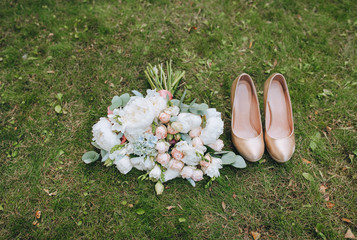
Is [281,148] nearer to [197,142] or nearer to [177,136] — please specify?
[197,142]

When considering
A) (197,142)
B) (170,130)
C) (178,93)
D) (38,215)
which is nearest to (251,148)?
(197,142)

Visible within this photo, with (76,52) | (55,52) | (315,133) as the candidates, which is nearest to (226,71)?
(315,133)

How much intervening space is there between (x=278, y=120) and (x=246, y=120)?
357 mm

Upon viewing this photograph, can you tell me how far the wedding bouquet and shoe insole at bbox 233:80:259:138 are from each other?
1.52ft

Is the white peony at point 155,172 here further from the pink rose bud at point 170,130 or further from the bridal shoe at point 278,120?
the bridal shoe at point 278,120

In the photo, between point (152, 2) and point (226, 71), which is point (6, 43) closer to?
point (152, 2)

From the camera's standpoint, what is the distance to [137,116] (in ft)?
5.59

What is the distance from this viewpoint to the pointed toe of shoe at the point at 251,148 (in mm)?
2211

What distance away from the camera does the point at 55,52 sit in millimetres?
2945

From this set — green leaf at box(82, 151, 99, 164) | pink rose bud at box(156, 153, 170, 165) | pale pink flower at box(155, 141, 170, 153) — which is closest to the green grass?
green leaf at box(82, 151, 99, 164)

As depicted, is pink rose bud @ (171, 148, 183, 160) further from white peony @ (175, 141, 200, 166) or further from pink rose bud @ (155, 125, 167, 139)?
pink rose bud @ (155, 125, 167, 139)

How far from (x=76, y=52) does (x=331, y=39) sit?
349 cm

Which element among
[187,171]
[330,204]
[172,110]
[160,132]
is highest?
[172,110]

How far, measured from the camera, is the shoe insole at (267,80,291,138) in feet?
8.01
